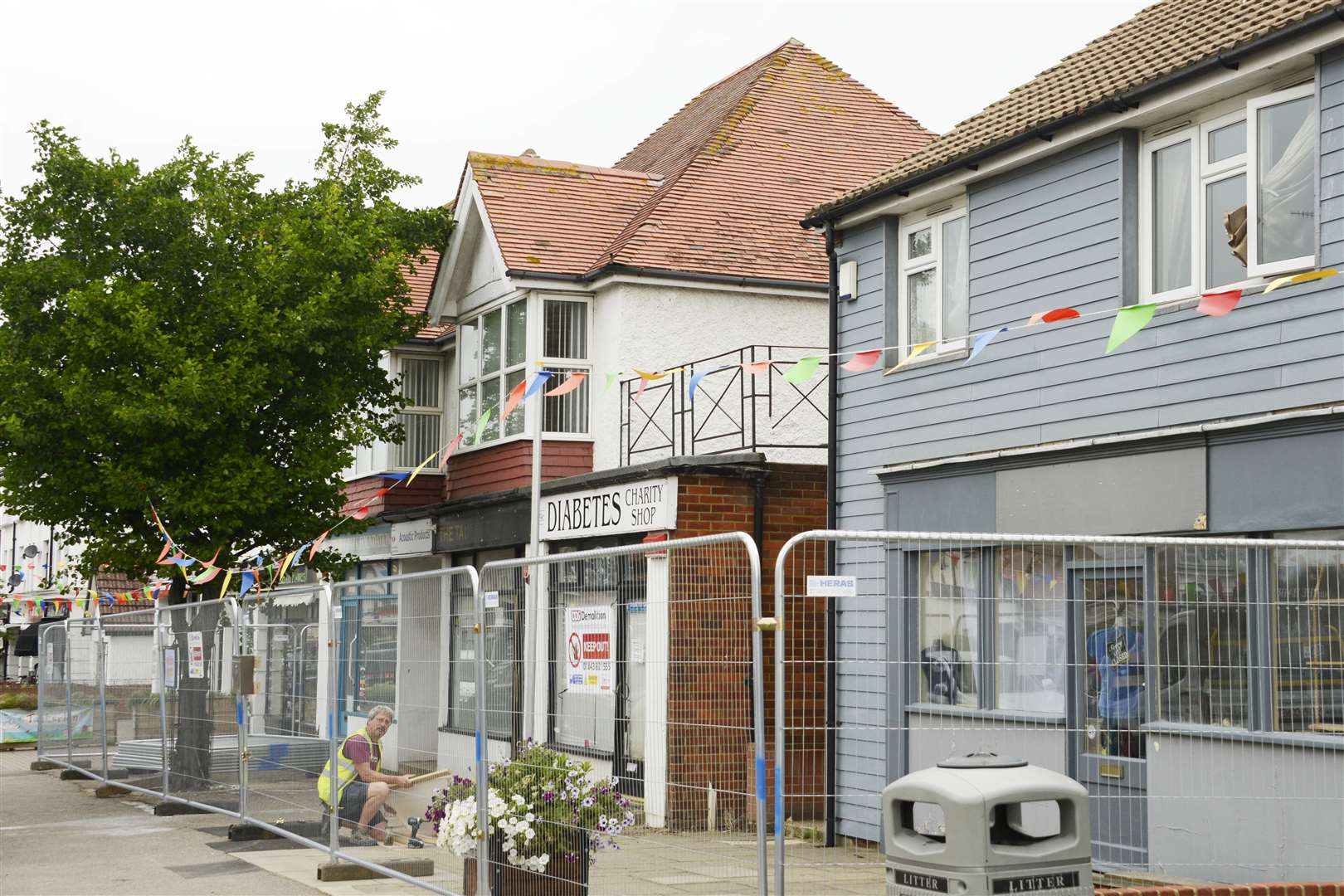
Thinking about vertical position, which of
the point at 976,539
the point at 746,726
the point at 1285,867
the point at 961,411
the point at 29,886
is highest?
the point at 961,411

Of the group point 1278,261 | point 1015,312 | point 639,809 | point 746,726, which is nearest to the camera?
point 746,726

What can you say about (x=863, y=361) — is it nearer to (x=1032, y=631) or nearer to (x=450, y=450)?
(x=1032, y=631)

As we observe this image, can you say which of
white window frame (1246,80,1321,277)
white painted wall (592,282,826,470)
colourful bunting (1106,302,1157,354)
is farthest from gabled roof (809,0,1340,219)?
white painted wall (592,282,826,470)

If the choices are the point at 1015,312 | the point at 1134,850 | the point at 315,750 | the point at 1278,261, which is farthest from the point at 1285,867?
the point at 315,750

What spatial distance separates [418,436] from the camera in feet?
77.3

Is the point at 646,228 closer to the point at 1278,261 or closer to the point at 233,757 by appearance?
the point at 233,757

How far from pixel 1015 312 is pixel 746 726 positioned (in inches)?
259

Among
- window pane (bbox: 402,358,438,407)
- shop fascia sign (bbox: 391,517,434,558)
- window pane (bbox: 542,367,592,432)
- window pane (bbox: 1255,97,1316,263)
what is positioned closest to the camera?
window pane (bbox: 1255,97,1316,263)

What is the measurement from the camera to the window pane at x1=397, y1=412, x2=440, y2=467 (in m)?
23.5

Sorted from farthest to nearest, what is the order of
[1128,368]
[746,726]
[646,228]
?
1. [646,228]
2. [1128,368]
3. [746,726]

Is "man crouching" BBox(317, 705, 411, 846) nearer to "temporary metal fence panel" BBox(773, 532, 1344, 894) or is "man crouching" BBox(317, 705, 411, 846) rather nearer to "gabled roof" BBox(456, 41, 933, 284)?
"temporary metal fence panel" BBox(773, 532, 1344, 894)

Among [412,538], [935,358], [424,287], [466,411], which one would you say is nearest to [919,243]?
[935,358]

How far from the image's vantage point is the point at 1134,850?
7184 millimetres

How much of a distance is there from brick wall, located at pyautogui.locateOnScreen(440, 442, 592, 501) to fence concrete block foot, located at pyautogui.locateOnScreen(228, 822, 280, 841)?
6336 millimetres
